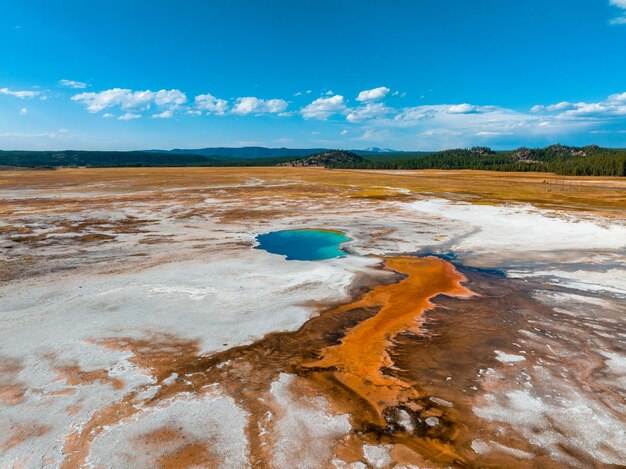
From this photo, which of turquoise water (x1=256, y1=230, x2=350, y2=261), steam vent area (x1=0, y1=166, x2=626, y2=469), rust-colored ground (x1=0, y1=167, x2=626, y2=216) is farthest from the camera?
rust-colored ground (x1=0, y1=167, x2=626, y2=216)

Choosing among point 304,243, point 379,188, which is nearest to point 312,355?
point 304,243

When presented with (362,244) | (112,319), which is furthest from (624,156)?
(112,319)

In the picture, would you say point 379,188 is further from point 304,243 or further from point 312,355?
point 312,355

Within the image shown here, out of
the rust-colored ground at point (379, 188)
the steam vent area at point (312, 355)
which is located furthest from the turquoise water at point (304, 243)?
the rust-colored ground at point (379, 188)

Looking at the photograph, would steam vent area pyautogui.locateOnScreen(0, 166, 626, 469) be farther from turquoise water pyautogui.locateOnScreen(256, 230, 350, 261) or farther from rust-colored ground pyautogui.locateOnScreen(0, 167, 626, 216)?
rust-colored ground pyautogui.locateOnScreen(0, 167, 626, 216)

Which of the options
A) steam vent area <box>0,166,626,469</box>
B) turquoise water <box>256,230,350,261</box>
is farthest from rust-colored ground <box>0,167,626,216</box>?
steam vent area <box>0,166,626,469</box>

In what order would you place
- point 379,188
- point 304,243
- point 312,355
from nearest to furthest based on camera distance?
point 312,355 → point 304,243 → point 379,188

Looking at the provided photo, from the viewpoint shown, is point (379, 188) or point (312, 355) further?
point (379, 188)

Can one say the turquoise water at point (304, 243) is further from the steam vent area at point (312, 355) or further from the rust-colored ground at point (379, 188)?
the rust-colored ground at point (379, 188)
